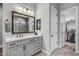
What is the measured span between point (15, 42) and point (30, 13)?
1046 millimetres

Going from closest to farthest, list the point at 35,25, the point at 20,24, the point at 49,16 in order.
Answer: the point at 20,24 < the point at 49,16 < the point at 35,25

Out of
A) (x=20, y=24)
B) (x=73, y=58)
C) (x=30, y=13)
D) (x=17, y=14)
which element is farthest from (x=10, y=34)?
(x=73, y=58)

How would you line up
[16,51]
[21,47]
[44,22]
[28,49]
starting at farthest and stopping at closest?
1. [44,22]
2. [28,49]
3. [21,47]
4. [16,51]

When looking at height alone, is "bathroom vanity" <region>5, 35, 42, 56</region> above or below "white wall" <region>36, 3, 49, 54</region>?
below

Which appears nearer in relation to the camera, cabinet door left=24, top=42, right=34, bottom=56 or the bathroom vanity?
the bathroom vanity

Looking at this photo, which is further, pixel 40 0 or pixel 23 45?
pixel 23 45

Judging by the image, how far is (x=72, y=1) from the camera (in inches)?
56.6

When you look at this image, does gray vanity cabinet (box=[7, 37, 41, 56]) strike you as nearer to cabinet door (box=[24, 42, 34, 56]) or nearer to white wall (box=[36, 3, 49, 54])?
cabinet door (box=[24, 42, 34, 56])

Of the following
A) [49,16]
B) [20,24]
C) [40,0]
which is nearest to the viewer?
[40,0]

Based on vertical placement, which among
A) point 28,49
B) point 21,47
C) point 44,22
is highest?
point 44,22

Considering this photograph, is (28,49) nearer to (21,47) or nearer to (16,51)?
(21,47)

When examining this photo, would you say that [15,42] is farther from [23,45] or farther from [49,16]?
[49,16]

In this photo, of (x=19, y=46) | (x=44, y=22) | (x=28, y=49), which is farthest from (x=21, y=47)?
(x=44, y=22)

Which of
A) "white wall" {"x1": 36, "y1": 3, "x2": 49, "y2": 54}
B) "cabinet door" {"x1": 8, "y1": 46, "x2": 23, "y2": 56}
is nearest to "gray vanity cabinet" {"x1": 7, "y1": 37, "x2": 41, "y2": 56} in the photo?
"cabinet door" {"x1": 8, "y1": 46, "x2": 23, "y2": 56}
